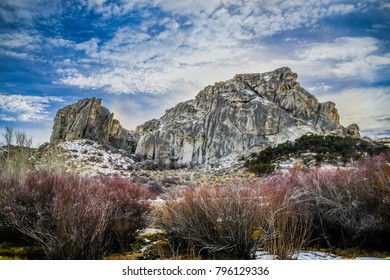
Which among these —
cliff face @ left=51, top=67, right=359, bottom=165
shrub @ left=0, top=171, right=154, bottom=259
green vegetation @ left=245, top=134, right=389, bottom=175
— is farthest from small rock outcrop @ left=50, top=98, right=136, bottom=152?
shrub @ left=0, top=171, right=154, bottom=259

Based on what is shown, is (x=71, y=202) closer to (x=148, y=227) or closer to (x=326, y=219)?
(x=148, y=227)

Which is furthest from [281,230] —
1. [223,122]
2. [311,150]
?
[223,122]

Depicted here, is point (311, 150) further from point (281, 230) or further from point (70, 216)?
point (70, 216)

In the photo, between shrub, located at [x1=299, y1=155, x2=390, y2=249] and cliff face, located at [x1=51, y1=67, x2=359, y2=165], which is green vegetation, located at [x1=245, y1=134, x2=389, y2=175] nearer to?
shrub, located at [x1=299, y1=155, x2=390, y2=249]

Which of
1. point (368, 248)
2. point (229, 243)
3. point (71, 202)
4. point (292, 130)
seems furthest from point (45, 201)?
point (292, 130)

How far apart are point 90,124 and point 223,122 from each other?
66.4ft

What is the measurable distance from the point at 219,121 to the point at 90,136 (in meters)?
Answer: 20.1

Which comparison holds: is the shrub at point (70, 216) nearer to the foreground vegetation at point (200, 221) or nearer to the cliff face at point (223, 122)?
the foreground vegetation at point (200, 221)

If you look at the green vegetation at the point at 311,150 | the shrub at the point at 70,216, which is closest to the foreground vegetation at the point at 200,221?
the shrub at the point at 70,216

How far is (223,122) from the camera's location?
4375 cm

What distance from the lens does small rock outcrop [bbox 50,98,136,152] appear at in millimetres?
31781

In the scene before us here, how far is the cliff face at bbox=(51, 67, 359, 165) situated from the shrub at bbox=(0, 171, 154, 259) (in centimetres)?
2949

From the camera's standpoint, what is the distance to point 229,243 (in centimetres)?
262
